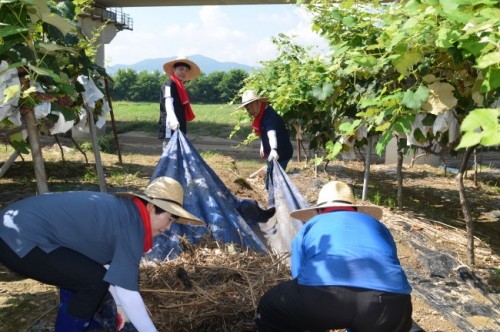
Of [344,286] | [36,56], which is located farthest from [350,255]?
[36,56]

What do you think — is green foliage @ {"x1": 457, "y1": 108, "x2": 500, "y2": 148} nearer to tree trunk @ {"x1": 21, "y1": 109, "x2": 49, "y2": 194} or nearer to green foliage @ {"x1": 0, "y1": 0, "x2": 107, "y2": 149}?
green foliage @ {"x1": 0, "y1": 0, "x2": 107, "y2": 149}

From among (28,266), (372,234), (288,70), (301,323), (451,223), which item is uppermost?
(288,70)

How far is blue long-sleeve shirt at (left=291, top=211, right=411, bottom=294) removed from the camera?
7.86 ft

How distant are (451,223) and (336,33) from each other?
3.03m

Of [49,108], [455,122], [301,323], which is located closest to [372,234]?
[301,323]

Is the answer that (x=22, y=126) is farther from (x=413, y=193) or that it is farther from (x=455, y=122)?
(x=413, y=193)

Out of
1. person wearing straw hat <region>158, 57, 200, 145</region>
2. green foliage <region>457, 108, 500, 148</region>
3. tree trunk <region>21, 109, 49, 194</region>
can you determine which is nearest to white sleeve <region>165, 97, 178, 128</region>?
person wearing straw hat <region>158, 57, 200, 145</region>

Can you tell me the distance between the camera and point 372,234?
2.54 meters

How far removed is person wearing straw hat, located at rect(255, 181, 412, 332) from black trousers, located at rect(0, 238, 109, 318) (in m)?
0.82

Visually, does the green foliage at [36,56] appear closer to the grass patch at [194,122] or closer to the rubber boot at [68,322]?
the rubber boot at [68,322]

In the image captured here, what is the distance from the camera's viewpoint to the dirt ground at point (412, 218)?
3.68 m

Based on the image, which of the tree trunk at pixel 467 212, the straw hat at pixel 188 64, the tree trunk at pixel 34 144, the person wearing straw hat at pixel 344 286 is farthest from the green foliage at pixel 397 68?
the tree trunk at pixel 34 144

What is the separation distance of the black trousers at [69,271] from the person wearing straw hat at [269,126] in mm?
2961

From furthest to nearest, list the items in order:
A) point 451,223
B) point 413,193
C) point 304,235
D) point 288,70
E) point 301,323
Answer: point 413,193 → point 288,70 → point 451,223 → point 304,235 → point 301,323
